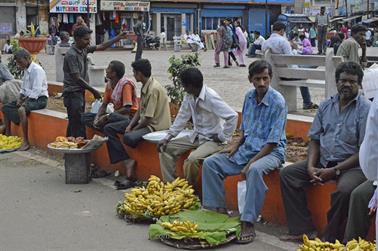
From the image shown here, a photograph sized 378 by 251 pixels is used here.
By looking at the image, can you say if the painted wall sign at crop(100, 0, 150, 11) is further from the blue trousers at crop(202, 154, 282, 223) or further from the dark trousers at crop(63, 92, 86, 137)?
the blue trousers at crop(202, 154, 282, 223)

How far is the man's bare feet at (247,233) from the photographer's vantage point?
206 inches

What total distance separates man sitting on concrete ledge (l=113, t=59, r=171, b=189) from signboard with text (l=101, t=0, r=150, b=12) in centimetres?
3643

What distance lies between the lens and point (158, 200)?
233 inches

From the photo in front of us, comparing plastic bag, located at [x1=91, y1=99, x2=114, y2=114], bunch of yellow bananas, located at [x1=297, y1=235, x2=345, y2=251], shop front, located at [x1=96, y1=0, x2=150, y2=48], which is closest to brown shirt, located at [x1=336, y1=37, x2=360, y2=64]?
plastic bag, located at [x1=91, y1=99, x2=114, y2=114]

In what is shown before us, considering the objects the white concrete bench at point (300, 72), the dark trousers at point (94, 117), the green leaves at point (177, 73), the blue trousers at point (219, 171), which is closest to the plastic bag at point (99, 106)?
the dark trousers at point (94, 117)

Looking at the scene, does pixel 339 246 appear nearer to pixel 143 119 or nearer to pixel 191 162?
pixel 191 162

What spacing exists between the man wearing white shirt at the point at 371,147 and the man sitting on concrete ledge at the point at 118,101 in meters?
4.34

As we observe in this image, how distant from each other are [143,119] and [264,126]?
189 centimetres

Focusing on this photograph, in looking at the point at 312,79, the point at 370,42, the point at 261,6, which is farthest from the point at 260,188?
the point at 261,6

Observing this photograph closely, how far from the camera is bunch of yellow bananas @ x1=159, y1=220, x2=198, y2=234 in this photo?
17.0 feet

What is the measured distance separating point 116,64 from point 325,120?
Answer: 3.22 m

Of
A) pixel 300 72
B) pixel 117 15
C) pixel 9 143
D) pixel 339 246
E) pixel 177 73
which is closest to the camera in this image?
pixel 339 246

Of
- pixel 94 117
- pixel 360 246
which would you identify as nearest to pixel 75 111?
pixel 94 117

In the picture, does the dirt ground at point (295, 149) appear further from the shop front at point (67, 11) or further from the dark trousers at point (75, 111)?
the shop front at point (67, 11)
